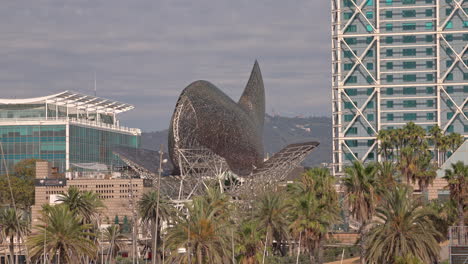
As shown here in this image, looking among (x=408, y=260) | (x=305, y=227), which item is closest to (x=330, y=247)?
(x=305, y=227)

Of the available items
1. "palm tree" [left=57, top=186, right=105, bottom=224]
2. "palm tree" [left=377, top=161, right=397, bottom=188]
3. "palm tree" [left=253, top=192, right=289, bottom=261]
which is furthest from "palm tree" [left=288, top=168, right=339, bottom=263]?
"palm tree" [left=57, top=186, right=105, bottom=224]

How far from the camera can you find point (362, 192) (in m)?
96.2

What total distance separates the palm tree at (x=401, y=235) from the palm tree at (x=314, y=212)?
47.1 ft

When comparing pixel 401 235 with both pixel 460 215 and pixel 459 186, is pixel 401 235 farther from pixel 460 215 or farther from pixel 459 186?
pixel 459 186

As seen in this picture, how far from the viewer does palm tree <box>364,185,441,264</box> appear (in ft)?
260

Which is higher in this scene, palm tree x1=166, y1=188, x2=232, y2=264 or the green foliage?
the green foliage

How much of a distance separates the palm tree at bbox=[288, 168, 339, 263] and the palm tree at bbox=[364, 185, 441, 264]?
14.3 meters

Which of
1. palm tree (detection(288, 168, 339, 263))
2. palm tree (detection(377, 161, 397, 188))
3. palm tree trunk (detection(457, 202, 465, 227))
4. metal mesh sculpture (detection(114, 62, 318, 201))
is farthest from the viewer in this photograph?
metal mesh sculpture (detection(114, 62, 318, 201))

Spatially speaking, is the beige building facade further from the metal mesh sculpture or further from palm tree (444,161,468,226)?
palm tree (444,161,468,226)

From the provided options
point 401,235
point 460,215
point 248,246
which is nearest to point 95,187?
point 248,246

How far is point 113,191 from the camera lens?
556 ft

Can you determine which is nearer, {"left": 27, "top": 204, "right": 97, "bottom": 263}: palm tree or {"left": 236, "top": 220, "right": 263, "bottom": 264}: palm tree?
{"left": 27, "top": 204, "right": 97, "bottom": 263}: palm tree

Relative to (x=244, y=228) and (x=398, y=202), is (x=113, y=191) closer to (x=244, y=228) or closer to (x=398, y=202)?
(x=244, y=228)

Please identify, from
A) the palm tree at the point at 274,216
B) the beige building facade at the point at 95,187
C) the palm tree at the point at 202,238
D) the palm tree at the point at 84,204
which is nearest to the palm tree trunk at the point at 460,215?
the palm tree at the point at 274,216
